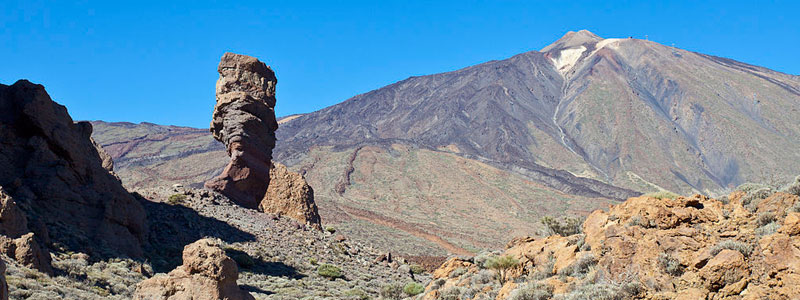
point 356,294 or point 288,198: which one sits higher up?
point 288,198

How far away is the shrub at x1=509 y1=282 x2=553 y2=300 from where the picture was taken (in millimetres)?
9523

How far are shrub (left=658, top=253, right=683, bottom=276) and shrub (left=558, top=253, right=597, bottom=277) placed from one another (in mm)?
1300

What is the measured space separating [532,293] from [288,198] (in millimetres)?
Result: 18482

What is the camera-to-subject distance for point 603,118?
120 metres

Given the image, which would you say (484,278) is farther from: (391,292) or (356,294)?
(356,294)

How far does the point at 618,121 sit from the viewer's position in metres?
117

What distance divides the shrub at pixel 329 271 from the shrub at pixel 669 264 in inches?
520

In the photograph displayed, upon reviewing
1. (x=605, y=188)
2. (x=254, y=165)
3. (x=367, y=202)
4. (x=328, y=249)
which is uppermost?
(x=605, y=188)

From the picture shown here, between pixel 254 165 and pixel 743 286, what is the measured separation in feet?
65.4

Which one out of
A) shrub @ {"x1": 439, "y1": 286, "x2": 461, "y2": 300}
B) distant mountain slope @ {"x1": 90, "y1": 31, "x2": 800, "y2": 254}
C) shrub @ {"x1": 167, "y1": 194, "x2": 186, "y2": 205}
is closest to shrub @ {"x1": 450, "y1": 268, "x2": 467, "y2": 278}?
shrub @ {"x1": 439, "y1": 286, "x2": 461, "y2": 300}

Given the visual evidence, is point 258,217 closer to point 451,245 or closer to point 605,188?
point 451,245

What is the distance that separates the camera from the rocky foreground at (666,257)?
764 cm

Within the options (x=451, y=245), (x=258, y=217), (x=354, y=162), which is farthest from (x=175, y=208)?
(x=354, y=162)

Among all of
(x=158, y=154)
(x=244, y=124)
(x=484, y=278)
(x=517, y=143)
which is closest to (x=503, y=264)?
(x=484, y=278)
